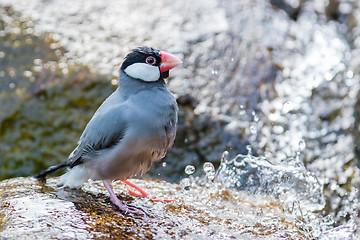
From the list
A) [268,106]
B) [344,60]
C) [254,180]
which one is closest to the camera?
[254,180]

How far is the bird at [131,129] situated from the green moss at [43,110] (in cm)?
178

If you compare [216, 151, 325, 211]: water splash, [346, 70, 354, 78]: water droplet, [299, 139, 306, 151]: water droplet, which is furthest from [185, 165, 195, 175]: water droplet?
[346, 70, 354, 78]: water droplet

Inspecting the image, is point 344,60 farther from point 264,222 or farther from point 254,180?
point 264,222

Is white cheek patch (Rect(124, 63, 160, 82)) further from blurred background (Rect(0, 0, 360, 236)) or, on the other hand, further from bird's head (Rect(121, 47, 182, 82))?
blurred background (Rect(0, 0, 360, 236))

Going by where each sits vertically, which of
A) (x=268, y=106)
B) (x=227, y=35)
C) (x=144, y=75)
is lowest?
(x=268, y=106)

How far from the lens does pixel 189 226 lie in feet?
12.1

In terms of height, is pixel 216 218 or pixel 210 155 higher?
Result: pixel 216 218

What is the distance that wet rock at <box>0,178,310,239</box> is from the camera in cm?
338

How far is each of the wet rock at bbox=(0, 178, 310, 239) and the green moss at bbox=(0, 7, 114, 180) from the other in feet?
5.04

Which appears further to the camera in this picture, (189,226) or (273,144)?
(273,144)

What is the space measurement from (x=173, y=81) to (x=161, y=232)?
304cm

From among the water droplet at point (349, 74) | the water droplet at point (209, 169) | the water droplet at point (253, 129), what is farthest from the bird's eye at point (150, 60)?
the water droplet at point (349, 74)

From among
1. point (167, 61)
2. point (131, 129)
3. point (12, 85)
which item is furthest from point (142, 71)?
point (12, 85)

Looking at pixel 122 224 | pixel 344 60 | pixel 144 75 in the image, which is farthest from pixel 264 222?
pixel 344 60
